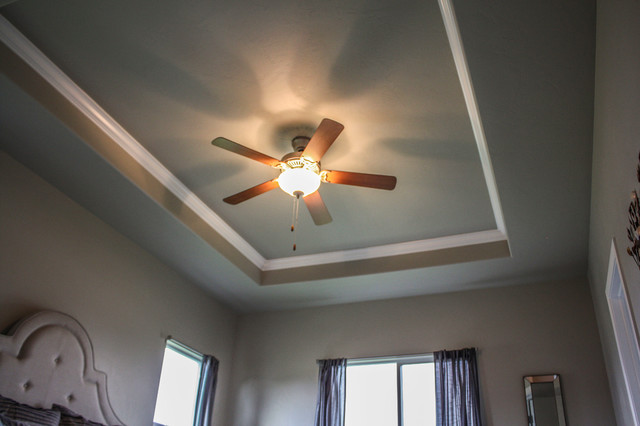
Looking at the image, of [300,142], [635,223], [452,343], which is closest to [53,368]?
[300,142]

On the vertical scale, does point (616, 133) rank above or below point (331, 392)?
above

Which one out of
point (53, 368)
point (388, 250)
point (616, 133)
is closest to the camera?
point (616, 133)

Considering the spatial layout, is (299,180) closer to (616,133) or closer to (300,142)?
(300,142)

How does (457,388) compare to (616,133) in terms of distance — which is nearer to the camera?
(616,133)

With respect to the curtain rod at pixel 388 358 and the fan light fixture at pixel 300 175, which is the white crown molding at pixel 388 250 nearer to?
the curtain rod at pixel 388 358

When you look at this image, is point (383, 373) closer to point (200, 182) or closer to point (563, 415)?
point (563, 415)

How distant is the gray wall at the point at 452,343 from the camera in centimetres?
411

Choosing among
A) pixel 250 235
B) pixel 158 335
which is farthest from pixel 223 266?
pixel 158 335

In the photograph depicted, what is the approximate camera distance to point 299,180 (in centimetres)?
311

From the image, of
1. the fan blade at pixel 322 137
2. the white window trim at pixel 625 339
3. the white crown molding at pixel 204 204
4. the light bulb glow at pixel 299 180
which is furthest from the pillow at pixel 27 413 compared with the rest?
the white window trim at pixel 625 339

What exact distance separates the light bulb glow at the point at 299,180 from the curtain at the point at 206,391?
7.60ft

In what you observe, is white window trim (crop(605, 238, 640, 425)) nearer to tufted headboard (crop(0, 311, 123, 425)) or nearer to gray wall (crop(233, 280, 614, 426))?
gray wall (crop(233, 280, 614, 426))

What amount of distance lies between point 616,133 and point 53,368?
10.6ft

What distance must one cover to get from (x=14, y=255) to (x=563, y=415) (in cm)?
387
